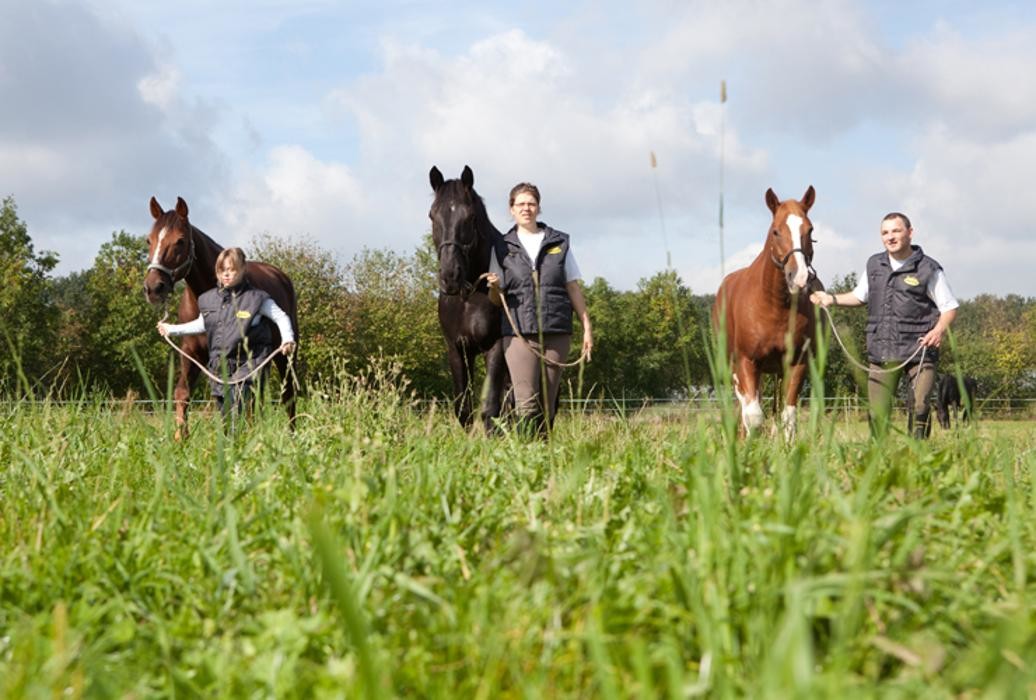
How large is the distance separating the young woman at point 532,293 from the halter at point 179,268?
2976 millimetres

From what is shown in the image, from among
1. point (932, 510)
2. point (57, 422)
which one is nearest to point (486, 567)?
point (932, 510)

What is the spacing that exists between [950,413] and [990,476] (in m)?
3.09

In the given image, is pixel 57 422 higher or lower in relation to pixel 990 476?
higher

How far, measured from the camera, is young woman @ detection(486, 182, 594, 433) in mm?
7059

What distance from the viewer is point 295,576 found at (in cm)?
235

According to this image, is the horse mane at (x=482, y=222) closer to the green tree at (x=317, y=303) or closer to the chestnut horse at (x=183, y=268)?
the chestnut horse at (x=183, y=268)

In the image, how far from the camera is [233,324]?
304 inches

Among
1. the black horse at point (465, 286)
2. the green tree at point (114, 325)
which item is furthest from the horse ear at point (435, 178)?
the green tree at point (114, 325)

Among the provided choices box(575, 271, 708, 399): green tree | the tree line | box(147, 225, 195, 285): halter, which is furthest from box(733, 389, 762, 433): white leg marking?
box(575, 271, 708, 399): green tree

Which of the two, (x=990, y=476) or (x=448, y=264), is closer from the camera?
(x=990, y=476)

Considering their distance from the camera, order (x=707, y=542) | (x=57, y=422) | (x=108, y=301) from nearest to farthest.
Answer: (x=707, y=542) → (x=57, y=422) → (x=108, y=301)

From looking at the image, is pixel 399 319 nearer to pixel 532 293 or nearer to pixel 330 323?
pixel 330 323

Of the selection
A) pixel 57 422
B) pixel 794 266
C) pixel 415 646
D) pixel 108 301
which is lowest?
pixel 415 646

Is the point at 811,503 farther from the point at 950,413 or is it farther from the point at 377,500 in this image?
the point at 950,413
